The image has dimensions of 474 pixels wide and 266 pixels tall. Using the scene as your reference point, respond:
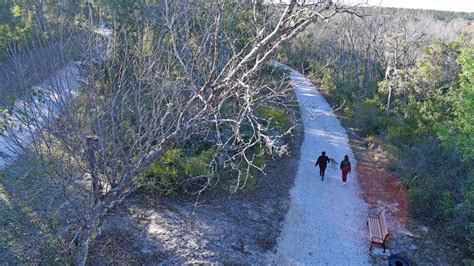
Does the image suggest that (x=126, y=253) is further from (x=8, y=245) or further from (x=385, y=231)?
(x=385, y=231)

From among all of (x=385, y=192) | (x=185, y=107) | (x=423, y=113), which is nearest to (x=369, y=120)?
(x=423, y=113)

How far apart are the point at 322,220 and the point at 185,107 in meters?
6.33

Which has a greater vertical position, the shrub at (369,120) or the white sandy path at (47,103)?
the white sandy path at (47,103)

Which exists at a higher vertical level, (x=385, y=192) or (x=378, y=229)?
(x=378, y=229)

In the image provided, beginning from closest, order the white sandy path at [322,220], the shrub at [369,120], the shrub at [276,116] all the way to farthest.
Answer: the white sandy path at [322,220], the shrub at [276,116], the shrub at [369,120]

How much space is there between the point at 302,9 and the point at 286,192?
809 cm

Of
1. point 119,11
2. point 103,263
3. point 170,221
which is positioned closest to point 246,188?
point 170,221

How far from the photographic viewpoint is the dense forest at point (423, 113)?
9938mm

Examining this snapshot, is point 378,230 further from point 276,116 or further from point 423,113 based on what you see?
point 423,113

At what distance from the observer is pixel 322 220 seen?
1020 cm

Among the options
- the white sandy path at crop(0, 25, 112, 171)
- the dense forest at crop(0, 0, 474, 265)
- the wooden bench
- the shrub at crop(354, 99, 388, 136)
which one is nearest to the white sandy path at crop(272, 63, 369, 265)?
the wooden bench

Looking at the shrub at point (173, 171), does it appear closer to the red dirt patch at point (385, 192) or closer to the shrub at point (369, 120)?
the red dirt patch at point (385, 192)

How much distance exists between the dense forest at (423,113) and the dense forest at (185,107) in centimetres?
7

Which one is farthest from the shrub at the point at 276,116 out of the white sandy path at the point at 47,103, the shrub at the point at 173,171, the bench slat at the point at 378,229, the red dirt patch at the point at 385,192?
the white sandy path at the point at 47,103
